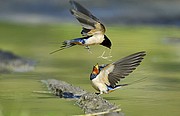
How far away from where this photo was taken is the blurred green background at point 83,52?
6.23 meters

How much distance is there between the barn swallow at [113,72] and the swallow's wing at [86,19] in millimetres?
256

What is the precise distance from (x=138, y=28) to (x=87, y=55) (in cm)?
465

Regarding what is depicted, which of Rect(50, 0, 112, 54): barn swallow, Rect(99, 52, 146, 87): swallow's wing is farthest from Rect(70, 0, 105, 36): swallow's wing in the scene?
Rect(99, 52, 146, 87): swallow's wing

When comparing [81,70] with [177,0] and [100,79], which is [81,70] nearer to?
[100,79]

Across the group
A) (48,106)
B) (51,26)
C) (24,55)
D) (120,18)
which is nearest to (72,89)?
(48,106)

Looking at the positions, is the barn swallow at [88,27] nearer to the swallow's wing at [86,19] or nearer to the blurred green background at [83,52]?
the swallow's wing at [86,19]

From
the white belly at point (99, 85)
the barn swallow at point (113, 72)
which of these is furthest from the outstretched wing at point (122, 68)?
the white belly at point (99, 85)

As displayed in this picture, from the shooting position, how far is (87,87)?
714 centimetres

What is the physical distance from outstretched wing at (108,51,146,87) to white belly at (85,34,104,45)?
0.32 meters

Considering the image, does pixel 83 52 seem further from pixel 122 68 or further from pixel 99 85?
pixel 99 85

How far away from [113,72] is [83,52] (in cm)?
444

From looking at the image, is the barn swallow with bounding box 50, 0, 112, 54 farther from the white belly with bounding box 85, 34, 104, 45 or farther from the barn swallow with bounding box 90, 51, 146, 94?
the barn swallow with bounding box 90, 51, 146, 94

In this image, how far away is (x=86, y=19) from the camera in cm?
577

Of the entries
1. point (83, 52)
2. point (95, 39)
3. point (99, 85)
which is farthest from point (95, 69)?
point (83, 52)
